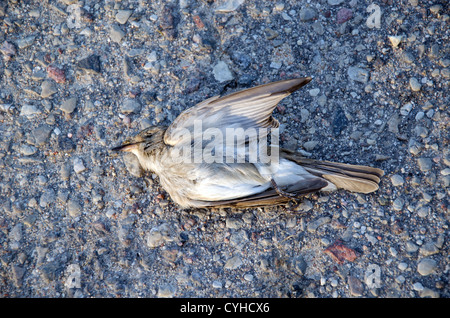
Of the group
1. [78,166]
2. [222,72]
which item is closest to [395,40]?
[222,72]

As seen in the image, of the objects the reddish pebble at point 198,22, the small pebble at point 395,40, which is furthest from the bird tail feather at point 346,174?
the reddish pebble at point 198,22

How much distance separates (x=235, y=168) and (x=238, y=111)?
1.74ft

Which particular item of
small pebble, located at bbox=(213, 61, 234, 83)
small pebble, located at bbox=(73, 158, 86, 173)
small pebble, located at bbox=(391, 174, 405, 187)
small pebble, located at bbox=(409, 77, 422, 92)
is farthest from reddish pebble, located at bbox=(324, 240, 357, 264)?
small pebble, located at bbox=(73, 158, 86, 173)

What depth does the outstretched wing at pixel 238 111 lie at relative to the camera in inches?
125

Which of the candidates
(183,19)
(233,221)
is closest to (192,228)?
(233,221)

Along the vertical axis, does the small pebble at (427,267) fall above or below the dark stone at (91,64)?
below

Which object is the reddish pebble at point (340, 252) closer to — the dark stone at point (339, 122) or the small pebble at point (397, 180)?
the small pebble at point (397, 180)

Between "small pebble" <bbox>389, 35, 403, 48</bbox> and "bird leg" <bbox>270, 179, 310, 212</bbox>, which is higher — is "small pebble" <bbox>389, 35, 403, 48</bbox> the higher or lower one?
the higher one

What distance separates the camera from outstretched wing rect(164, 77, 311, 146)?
10.4 feet

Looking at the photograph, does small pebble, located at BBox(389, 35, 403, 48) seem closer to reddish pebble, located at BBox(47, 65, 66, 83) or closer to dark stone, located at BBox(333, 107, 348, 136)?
dark stone, located at BBox(333, 107, 348, 136)

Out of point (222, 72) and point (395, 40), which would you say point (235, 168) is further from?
point (395, 40)

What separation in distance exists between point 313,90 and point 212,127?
1.25 metres

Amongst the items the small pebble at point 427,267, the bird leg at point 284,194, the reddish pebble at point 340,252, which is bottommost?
the small pebble at point 427,267

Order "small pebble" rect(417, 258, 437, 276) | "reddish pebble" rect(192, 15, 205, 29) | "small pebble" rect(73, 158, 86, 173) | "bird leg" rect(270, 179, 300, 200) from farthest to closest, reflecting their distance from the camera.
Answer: "reddish pebble" rect(192, 15, 205, 29) < "small pebble" rect(73, 158, 86, 173) < "bird leg" rect(270, 179, 300, 200) < "small pebble" rect(417, 258, 437, 276)
